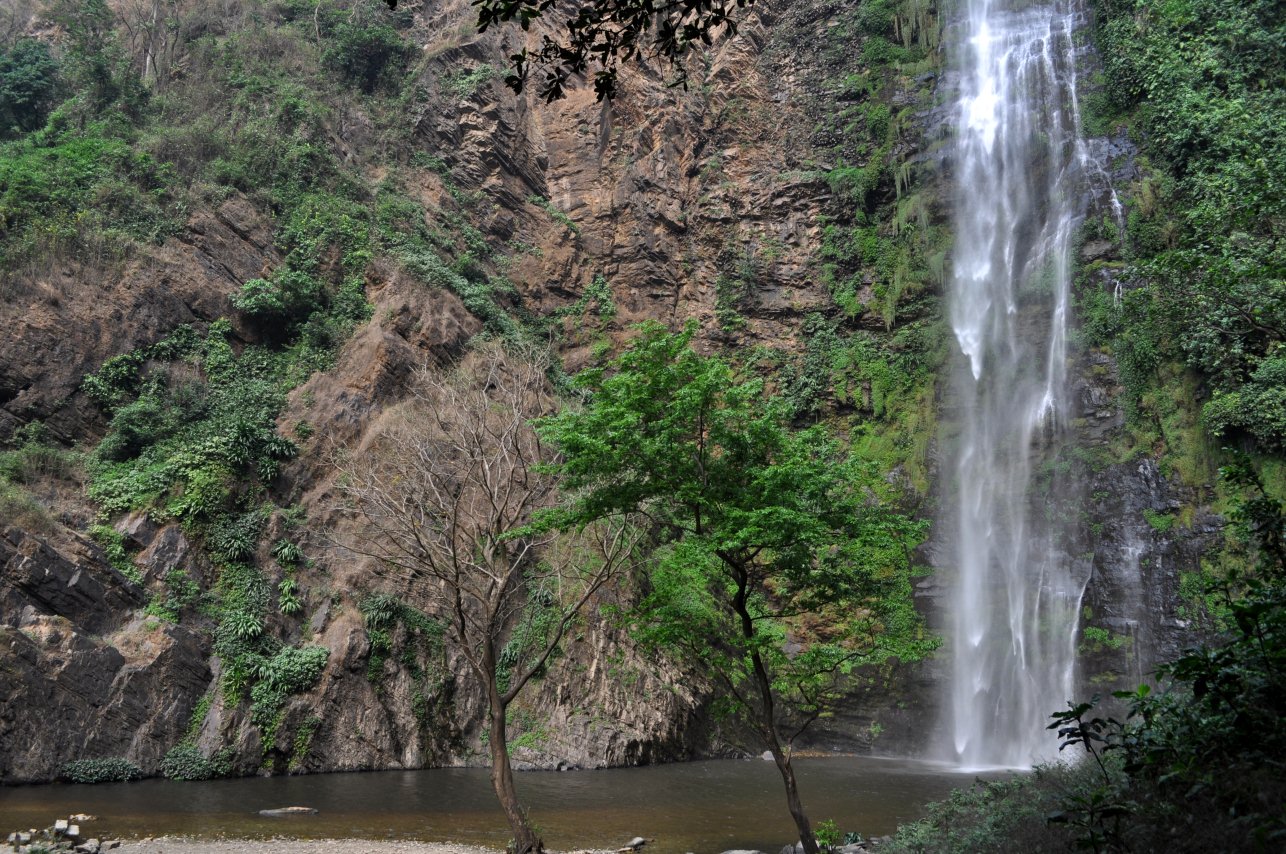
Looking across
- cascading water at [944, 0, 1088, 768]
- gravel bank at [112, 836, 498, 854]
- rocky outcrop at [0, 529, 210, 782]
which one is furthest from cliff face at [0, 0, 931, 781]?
gravel bank at [112, 836, 498, 854]

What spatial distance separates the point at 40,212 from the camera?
24.2 m

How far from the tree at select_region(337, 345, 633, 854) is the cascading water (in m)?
11.5

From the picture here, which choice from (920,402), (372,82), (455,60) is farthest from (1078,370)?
(372,82)

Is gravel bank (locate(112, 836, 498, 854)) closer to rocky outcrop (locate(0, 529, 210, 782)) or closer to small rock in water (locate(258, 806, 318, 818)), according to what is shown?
small rock in water (locate(258, 806, 318, 818))

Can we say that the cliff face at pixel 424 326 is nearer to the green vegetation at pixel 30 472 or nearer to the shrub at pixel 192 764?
the shrub at pixel 192 764

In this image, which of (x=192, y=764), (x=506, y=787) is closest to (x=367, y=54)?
(x=192, y=764)

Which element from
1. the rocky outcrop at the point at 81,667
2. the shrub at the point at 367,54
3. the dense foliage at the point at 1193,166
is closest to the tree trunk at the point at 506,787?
the rocky outcrop at the point at 81,667

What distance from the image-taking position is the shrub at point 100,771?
15641 millimetres

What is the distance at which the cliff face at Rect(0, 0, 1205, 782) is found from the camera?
697 inches

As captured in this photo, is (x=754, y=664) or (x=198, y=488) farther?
(x=198, y=488)

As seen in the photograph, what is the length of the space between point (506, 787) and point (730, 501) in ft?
14.8

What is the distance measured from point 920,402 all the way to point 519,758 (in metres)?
17.5

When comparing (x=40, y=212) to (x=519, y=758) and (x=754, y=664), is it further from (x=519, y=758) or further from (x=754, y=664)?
(x=754, y=664)

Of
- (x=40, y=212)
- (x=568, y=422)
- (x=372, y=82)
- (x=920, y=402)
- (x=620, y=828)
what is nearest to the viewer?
(x=568, y=422)
